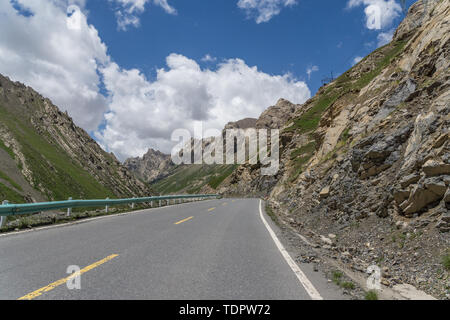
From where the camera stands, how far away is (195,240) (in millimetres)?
8484

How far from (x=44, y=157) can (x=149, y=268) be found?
59498 millimetres

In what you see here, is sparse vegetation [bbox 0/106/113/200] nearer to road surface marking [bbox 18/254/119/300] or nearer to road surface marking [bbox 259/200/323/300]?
road surface marking [bbox 18/254/119/300]

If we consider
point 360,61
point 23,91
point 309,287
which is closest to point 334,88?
Answer: point 360,61

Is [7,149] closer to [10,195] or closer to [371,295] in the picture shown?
[10,195]

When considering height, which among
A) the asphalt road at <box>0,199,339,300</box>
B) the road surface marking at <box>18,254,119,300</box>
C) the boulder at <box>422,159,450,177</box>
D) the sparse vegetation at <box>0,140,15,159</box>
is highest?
the sparse vegetation at <box>0,140,15,159</box>

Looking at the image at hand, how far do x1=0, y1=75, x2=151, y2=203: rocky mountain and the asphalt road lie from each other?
31.3 m

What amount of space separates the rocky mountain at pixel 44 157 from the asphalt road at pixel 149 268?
3126cm

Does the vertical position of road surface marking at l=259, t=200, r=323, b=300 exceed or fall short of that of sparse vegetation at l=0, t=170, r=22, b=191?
A: it falls short

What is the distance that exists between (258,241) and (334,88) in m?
74.9

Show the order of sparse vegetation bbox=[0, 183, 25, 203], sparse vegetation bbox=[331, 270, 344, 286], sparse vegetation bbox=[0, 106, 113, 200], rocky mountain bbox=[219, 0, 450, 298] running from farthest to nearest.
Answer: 1. sparse vegetation bbox=[0, 106, 113, 200]
2. sparse vegetation bbox=[0, 183, 25, 203]
3. rocky mountain bbox=[219, 0, 450, 298]
4. sparse vegetation bbox=[331, 270, 344, 286]

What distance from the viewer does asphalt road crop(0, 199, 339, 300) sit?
4.22 meters

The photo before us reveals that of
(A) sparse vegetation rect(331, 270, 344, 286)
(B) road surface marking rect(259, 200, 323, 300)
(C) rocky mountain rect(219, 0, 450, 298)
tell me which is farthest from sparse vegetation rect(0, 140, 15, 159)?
(A) sparse vegetation rect(331, 270, 344, 286)
